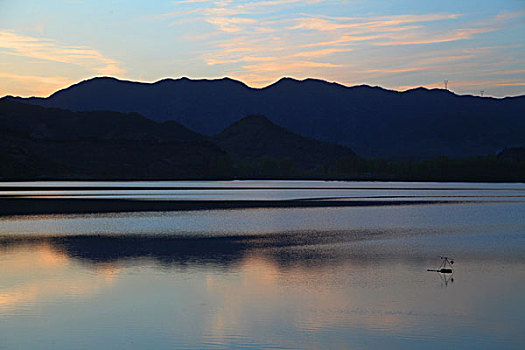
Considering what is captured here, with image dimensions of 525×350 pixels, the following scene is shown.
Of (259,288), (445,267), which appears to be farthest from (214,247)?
(445,267)

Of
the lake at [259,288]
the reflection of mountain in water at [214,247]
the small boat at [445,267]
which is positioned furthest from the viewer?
the reflection of mountain in water at [214,247]

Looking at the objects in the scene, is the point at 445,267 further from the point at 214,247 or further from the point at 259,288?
the point at 214,247

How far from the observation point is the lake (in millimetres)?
24375

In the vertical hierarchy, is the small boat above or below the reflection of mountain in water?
above

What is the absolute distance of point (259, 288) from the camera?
33.8 meters

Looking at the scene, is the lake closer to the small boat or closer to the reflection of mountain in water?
the reflection of mountain in water

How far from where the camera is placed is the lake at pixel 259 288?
24375 mm

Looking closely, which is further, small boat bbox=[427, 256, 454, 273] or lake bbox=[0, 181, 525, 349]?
small boat bbox=[427, 256, 454, 273]

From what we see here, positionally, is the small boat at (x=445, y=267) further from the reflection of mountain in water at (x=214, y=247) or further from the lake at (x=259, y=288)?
the reflection of mountain in water at (x=214, y=247)

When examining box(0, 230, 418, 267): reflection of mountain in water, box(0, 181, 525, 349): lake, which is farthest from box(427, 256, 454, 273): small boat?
box(0, 230, 418, 267): reflection of mountain in water

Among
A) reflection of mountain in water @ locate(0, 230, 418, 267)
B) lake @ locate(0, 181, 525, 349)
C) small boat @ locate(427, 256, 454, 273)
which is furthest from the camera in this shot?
reflection of mountain in water @ locate(0, 230, 418, 267)

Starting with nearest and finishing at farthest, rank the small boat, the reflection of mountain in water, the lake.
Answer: the lake
the small boat
the reflection of mountain in water

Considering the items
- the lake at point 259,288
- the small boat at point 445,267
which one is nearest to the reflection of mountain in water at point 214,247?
the lake at point 259,288

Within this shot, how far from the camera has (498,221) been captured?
250 ft
